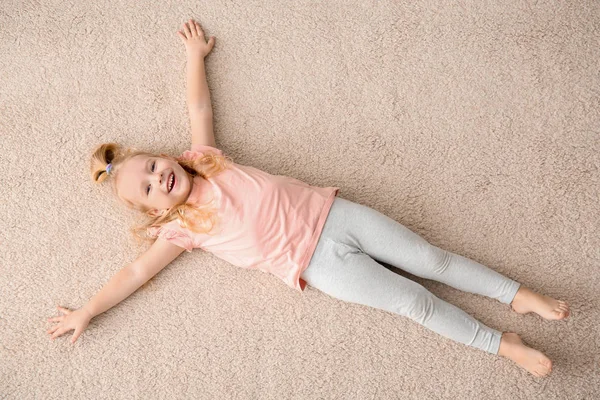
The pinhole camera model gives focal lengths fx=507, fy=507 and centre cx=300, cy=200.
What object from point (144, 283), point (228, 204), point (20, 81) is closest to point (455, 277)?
point (228, 204)

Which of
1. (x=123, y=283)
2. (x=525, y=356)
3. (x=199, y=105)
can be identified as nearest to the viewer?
(x=525, y=356)

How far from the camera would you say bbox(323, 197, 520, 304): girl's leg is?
1211 mm

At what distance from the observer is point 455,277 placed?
4.00 feet

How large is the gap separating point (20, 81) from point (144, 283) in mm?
715

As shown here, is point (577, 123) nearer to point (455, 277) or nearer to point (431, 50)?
point (431, 50)

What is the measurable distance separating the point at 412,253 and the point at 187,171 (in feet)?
1.92

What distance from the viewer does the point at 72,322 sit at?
1.30 meters

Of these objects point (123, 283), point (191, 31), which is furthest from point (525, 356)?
point (191, 31)

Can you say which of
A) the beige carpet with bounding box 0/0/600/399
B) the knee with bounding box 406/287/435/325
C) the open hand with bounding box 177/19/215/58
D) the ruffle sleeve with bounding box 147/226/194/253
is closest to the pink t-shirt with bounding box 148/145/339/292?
the ruffle sleeve with bounding box 147/226/194/253

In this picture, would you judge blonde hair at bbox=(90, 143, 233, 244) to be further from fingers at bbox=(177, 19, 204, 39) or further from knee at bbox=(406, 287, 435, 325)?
knee at bbox=(406, 287, 435, 325)

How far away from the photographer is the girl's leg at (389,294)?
1190 mm

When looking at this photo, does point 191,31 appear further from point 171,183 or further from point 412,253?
point 412,253

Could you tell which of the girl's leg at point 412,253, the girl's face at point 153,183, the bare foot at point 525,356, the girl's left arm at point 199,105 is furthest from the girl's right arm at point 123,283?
the bare foot at point 525,356

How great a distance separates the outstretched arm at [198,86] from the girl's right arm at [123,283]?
30cm
